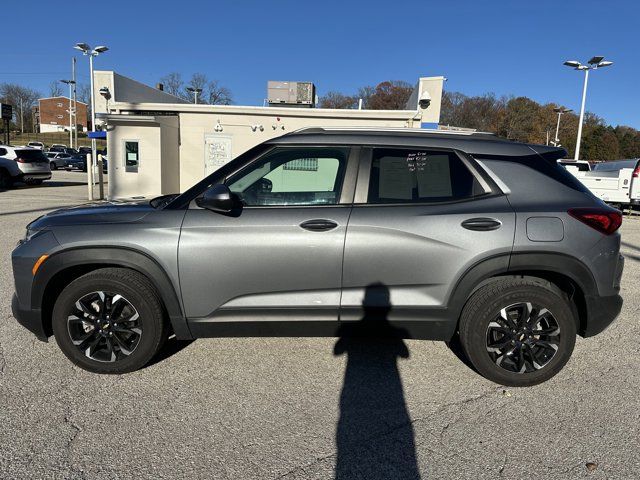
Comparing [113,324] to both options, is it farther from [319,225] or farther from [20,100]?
[20,100]

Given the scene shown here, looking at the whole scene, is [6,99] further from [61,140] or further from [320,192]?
[320,192]

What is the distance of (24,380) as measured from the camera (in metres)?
3.17

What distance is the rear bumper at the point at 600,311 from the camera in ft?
10.3

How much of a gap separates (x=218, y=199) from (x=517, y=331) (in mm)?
2266

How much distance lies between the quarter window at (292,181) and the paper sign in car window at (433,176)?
1.85 feet

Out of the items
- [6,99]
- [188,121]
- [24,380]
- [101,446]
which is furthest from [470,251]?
[6,99]

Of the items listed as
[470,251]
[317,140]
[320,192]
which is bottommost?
[470,251]

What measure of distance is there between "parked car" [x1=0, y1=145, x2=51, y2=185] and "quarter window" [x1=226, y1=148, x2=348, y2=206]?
20006 millimetres

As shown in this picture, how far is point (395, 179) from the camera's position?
127 inches

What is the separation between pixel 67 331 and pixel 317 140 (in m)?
2.25

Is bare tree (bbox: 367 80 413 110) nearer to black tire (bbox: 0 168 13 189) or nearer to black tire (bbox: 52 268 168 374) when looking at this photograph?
black tire (bbox: 0 168 13 189)

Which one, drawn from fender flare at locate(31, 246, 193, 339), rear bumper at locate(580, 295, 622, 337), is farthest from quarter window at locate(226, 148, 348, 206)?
rear bumper at locate(580, 295, 622, 337)

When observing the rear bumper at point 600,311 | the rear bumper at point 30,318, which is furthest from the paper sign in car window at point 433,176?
the rear bumper at point 30,318

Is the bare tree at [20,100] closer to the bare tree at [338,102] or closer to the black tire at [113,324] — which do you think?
the bare tree at [338,102]
